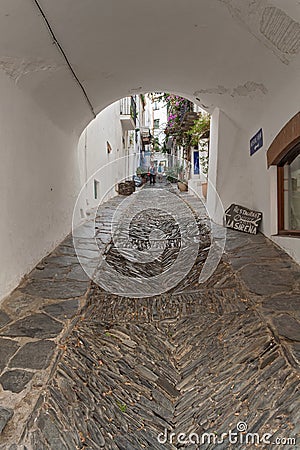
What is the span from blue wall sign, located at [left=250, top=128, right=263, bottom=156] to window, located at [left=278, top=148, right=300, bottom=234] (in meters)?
0.60

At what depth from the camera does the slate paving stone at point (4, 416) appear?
1.54 meters

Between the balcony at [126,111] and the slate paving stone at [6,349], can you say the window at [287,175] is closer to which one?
the slate paving stone at [6,349]

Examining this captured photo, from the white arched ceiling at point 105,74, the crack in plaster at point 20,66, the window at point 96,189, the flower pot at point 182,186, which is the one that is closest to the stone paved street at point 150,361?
the white arched ceiling at point 105,74

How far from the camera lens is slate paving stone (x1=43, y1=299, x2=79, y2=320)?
8.66 ft

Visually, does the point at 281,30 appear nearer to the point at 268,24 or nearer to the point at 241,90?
the point at 268,24

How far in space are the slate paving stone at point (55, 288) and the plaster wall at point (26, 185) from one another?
146 millimetres

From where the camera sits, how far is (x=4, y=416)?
5.19 feet

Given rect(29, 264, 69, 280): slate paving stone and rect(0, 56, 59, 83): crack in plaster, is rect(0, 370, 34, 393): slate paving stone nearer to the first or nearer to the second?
rect(29, 264, 69, 280): slate paving stone

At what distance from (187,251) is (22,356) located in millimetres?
2765

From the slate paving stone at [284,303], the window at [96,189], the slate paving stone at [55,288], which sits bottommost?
the slate paving stone at [284,303]

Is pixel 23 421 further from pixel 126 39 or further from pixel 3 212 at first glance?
pixel 126 39

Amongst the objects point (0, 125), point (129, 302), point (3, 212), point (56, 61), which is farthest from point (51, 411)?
point (56, 61)

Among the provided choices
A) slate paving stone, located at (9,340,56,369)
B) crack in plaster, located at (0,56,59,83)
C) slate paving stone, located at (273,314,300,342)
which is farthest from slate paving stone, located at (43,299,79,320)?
crack in plaster, located at (0,56,59,83)

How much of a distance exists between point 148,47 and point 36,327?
269 cm
